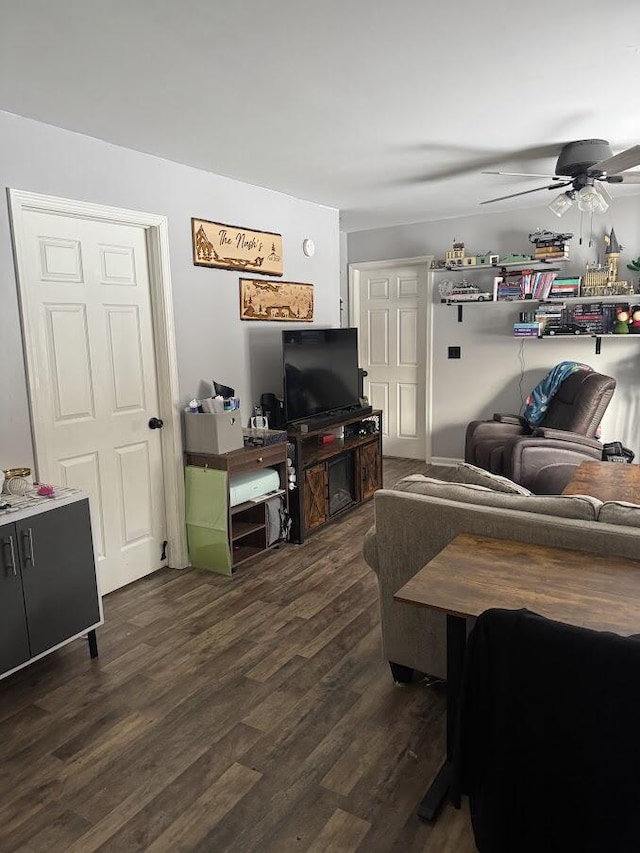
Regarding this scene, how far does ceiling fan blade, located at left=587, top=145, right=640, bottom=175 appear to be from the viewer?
2561 millimetres

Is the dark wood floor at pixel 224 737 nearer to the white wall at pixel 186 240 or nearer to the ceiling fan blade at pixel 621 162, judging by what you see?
the white wall at pixel 186 240

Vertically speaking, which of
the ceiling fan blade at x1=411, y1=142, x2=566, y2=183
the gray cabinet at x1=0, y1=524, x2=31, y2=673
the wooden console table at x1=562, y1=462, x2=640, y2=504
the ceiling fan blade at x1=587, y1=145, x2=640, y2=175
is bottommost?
the gray cabinet at x1=0, y1=524, x2=31, y2=673

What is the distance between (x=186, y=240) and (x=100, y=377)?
1017mm

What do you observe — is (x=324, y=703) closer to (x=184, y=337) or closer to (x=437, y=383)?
(x=184, y=337)

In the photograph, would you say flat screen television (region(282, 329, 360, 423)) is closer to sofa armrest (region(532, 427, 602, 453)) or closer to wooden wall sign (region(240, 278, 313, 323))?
wooden wall sign (region(240, 278, 313, 323))

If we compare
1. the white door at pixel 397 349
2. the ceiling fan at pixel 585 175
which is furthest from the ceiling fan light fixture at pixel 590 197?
the white door at pixel 397 349

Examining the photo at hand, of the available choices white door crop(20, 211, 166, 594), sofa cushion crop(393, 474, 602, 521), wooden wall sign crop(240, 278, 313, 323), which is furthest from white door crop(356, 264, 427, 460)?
sofa cushion crop(393, 474, 602, 521)

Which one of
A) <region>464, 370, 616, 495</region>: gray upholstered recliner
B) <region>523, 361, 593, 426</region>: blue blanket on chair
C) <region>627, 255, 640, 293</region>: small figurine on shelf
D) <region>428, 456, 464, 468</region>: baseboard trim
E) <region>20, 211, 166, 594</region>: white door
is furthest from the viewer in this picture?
<region>428, 456, 464, 468</region>: baseboard trim

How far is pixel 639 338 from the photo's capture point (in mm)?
4934

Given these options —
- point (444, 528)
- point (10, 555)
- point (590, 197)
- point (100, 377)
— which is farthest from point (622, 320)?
point (10, 555)

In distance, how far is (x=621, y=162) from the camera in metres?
2.74

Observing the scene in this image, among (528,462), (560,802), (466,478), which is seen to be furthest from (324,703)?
(528,462)

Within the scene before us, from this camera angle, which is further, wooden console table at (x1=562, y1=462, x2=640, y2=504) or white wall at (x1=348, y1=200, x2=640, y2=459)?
white wall at (x1=348, y1=200, x2=640, y2=459)

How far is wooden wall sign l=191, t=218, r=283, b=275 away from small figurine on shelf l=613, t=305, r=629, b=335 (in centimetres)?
283
